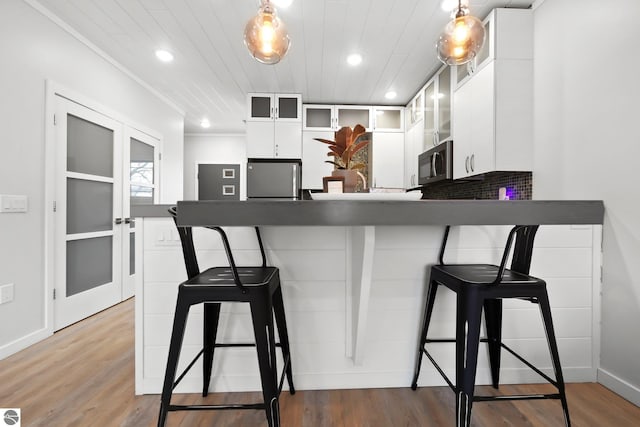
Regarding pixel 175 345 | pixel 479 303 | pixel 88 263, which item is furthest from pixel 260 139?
pixel 479 303

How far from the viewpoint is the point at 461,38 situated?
150 centimetres

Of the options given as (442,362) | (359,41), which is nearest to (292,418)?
(442,362)

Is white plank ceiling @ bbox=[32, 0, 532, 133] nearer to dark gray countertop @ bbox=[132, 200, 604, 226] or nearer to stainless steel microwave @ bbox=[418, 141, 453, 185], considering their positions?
stainless steel microwave @ bbox=[418, 141, 453, 185]

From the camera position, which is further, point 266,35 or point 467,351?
point 266,35

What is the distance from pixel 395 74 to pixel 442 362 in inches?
113

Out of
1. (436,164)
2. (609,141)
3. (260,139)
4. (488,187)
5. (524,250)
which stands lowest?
(524,250)

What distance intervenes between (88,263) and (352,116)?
3.40m

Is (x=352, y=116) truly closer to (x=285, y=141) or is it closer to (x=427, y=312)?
(x=285, y=141)

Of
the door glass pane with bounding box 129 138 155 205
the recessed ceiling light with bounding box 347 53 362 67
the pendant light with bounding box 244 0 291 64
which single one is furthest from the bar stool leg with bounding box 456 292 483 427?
the door glass pane with bounding box 129 138 155 205

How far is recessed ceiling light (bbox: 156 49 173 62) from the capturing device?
9.85ft

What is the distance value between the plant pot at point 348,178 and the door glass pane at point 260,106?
301cm

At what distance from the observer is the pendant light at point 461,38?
1.46 metres

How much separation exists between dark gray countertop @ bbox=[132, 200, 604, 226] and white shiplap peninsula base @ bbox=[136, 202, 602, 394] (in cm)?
53

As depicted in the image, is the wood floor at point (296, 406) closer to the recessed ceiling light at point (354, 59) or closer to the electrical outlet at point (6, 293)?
the electrical outlet at point (6, 293)
